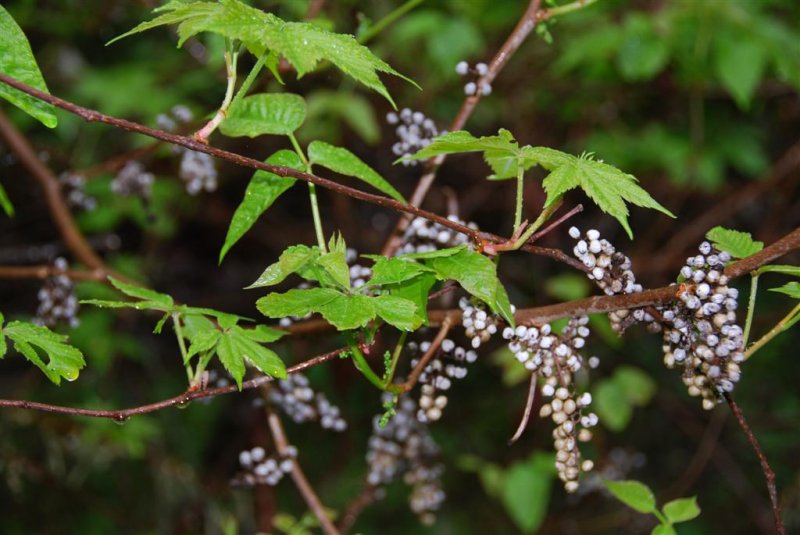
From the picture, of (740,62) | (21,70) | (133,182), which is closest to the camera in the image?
(21,70)

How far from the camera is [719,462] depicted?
297 cm

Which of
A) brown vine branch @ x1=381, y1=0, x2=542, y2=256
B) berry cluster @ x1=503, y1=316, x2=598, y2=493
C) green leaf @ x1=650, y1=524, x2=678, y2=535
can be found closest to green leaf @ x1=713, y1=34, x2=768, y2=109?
brown vine branch @ x1=381, y1=0, x2=542, y2=256

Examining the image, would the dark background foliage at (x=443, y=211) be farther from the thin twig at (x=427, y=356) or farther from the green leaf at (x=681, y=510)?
the thin twig at (x=427, y=356)

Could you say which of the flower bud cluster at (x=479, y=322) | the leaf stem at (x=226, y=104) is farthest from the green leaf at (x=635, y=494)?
the leaf stem at (x=226, y=104)

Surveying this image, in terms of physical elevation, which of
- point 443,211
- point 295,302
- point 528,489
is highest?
point 295,302

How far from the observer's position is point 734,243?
1.02 m

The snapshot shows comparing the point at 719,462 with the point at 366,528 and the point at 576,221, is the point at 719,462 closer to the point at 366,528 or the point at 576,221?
the point at 576,221

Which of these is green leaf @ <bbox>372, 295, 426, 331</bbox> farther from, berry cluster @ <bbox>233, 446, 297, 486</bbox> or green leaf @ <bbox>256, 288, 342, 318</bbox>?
berry cluster @ <bbox>233, 446, 297, 486</bbox>

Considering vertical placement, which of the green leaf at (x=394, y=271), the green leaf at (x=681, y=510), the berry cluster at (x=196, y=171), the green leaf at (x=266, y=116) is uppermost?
the green leaf at (x=266, y=116)

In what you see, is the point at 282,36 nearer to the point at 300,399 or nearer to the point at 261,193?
the point at 261,193

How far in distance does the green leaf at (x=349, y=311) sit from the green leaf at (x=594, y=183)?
225 mm

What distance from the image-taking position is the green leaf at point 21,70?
3.14 ft

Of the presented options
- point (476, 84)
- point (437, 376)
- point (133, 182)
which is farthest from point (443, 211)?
point (437, 376)

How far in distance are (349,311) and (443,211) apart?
2.06 m
